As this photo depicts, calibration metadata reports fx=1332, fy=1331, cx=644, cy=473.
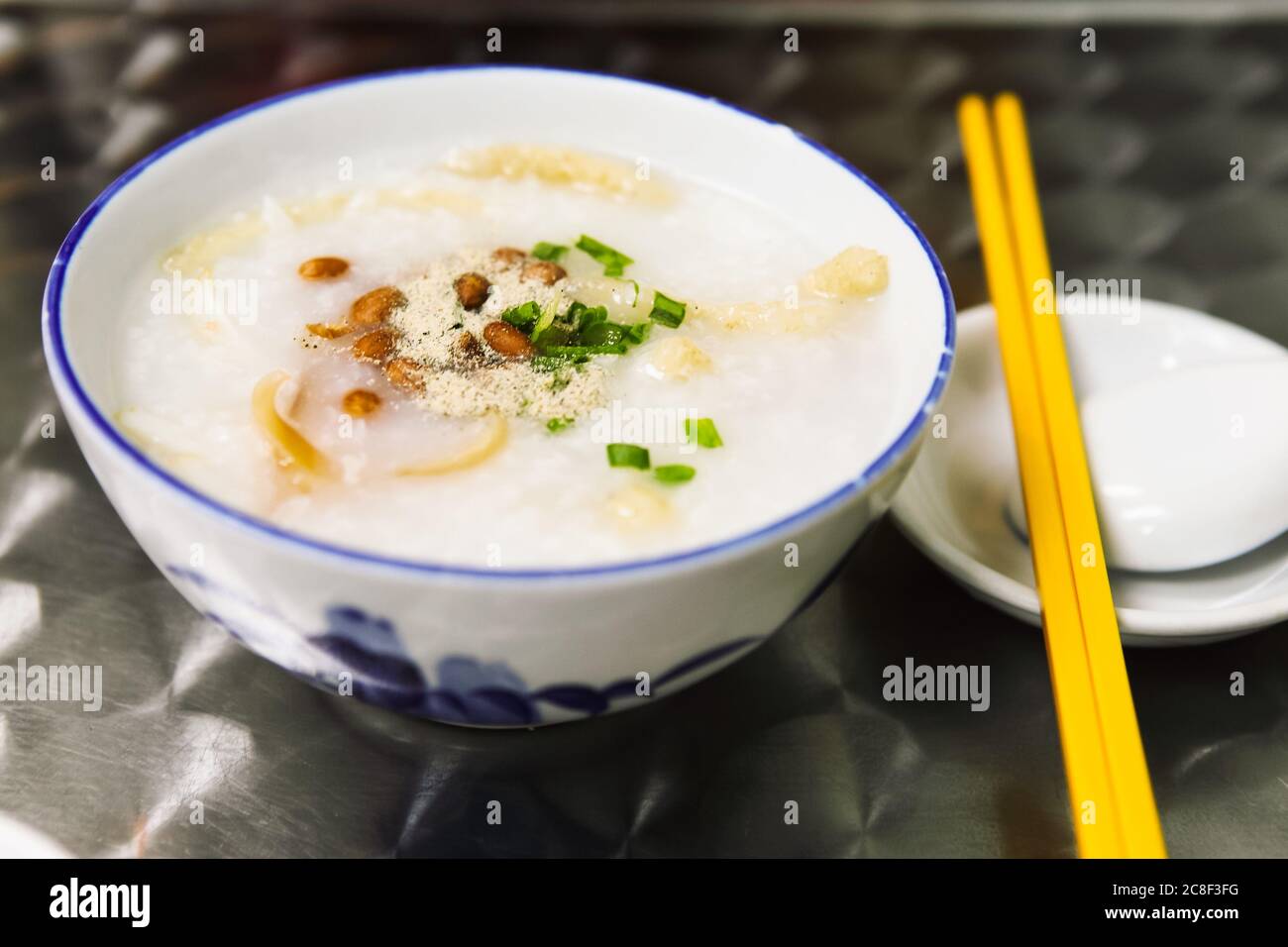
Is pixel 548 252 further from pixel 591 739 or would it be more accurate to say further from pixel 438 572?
pixel 438 572

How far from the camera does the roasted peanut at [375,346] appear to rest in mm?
1614

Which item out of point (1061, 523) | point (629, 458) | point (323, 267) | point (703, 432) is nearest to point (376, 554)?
point (629, 458)

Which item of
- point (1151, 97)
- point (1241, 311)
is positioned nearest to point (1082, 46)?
point (1151, 97)

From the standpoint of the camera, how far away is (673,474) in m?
1.43

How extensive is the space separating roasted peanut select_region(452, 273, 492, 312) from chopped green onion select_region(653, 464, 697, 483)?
1.35ft

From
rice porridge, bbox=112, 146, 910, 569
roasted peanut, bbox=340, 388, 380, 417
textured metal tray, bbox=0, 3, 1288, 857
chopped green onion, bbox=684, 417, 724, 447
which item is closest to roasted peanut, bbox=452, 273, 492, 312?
rice porridge, bbox=112, 146, 910, 569

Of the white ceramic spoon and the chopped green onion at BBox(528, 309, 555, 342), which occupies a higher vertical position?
the chopped green onion at BBox(528, 309, 555, 342)

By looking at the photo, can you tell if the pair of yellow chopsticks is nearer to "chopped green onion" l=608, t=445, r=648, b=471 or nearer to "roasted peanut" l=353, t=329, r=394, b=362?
"chopped green onion" l=608, t=445, r=648, b=471

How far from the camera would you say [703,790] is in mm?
1533

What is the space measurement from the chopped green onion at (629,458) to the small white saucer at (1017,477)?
43 centimetres

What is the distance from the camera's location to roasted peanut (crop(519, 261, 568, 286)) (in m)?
1.74

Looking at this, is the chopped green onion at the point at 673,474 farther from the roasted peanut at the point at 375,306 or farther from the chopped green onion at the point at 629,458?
the roasted peanut at the point at 375,306

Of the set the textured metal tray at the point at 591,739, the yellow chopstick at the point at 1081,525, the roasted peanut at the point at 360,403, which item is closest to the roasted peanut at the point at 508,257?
the roasted peanut at the point at 360,403

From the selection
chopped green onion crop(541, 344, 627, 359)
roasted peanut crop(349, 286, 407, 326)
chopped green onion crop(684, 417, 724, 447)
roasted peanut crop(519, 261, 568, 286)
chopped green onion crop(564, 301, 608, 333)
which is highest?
roasted peanut crop(519, 261, 568, 286)
